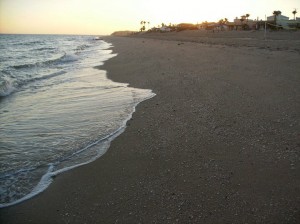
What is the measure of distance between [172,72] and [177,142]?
8.00 meters

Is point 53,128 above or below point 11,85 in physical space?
below

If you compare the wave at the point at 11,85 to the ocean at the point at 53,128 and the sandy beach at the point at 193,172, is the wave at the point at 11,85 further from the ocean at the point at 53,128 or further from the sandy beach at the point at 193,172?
the sandy beach at the point at 193,172

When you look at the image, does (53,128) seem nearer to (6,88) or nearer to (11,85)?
(6,88)

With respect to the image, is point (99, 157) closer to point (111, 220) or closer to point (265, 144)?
point (111, 220)

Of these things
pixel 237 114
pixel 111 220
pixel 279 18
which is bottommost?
pixel 111 220

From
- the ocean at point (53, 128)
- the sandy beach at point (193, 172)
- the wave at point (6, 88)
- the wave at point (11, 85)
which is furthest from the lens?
the wave at point (11, 85)

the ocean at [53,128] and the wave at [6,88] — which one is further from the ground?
the wave at [6,88]

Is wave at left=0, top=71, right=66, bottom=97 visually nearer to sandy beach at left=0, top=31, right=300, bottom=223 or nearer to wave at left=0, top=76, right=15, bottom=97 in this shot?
wave at left=0, top=76, right=15, bottom=97

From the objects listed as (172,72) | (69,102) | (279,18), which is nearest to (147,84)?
(172,72)

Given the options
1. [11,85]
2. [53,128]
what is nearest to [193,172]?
[53,128]

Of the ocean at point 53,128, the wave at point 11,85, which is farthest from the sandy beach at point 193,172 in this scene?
the wave at point 11,85

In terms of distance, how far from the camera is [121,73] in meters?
14.9

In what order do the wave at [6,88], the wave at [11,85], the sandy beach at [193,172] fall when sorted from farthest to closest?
the wave at [11,85] → the wave at [6,88] → the sandy beach at [193,172]

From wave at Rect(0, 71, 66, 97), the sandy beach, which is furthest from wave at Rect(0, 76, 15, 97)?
the sandy beach
